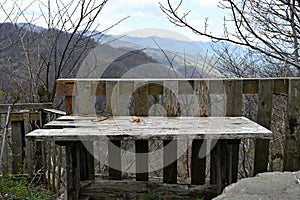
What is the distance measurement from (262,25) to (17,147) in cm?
342

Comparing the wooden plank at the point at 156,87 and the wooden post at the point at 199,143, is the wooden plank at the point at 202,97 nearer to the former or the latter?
the wooden post at the point at 199,143

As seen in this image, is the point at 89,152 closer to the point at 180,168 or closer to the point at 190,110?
the point at 190,110

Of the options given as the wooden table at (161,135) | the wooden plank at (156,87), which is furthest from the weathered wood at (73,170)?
the wooden plank at (156,87)

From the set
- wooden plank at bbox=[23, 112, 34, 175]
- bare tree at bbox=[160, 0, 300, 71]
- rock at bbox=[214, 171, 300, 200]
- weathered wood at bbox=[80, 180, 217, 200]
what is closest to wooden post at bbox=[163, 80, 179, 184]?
weathered wood at bbox=[80, 180, 217, 200]

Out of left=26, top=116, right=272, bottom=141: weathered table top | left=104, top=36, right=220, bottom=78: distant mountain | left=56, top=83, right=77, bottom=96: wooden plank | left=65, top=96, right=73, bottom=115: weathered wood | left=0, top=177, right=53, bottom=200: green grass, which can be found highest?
left=104, top=36, right=220, bottom=78: distant mountain

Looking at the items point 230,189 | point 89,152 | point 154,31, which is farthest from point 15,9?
point 230,189

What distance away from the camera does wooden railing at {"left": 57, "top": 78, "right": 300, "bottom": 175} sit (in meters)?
3.00

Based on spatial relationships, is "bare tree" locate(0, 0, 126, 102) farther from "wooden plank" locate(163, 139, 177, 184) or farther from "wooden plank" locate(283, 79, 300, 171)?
"wooden plank" locate(283, 79, 300, 171)

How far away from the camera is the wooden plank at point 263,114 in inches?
118

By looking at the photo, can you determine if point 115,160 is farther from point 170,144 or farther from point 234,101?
point 234,101

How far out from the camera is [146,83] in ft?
9.91

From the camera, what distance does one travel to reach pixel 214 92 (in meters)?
3.05

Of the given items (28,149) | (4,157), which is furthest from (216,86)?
(4,157)

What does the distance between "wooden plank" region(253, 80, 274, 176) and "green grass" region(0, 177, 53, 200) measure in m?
2.32
